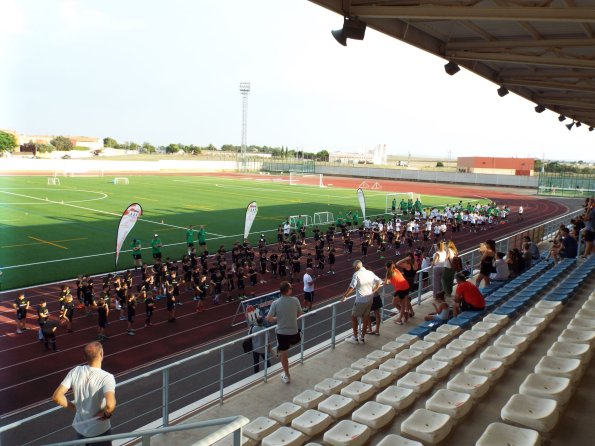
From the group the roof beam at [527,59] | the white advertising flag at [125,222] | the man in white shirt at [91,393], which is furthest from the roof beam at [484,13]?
the white advertising flag at [125,222]

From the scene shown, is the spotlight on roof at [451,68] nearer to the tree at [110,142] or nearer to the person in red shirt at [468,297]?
the person in red shirt at [468,297]

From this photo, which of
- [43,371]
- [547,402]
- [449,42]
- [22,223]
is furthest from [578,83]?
[22,223]

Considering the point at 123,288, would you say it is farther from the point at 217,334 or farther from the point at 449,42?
the point at 449,42

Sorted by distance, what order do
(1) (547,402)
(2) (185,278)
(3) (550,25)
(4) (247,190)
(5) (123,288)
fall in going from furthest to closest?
(4) (247,190) → (2) (185,278) → (5) (123,288) → (3) (550,25) → (1) (547,402)

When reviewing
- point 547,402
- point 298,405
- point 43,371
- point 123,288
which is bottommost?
point 43,371

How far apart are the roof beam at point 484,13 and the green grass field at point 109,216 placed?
1551cm

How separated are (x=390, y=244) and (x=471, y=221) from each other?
7868 mm

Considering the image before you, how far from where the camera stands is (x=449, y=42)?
9.42 metres

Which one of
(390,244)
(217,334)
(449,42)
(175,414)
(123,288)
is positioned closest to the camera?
(175,414)

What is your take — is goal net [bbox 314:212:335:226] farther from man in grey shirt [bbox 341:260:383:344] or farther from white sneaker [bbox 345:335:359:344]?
man in grey shirt [bbox 341:260:383:344]

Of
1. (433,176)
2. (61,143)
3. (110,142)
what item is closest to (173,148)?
(110,142)

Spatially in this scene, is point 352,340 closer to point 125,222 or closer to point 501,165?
point 125,222

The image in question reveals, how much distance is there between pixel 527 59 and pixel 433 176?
6907cm

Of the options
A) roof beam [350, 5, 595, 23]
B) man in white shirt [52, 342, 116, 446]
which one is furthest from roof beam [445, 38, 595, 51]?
man in white shirt [52, 342, 116, 446]
